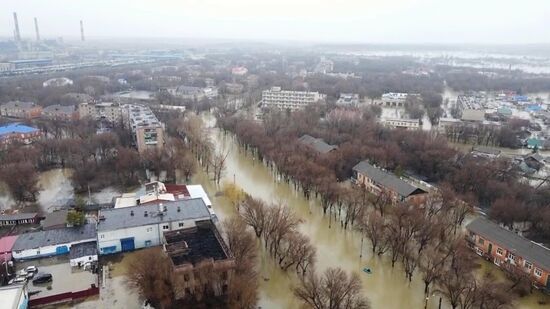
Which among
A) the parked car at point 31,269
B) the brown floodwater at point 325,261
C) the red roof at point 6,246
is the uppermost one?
the red roof at point 6,246

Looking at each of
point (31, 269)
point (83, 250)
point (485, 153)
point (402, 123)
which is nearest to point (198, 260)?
point (83, 250)

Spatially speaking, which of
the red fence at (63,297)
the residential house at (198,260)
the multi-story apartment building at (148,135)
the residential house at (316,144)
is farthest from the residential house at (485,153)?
the red fence at (63,297)

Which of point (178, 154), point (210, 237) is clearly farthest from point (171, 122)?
point (210, 237)

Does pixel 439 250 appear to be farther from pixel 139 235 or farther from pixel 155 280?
pixel 139 235

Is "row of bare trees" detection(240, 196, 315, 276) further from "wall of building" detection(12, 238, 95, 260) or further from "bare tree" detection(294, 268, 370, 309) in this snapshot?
"wall of building" detection(12, 238, 95, 260)

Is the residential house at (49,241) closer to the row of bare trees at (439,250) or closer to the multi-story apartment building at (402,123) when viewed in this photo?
the row of bare trees at (439,250)

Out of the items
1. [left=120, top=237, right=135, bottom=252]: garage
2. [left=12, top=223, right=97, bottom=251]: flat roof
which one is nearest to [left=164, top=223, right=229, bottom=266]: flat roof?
[left=120, top=237, right=135, bottom=252]: garage
